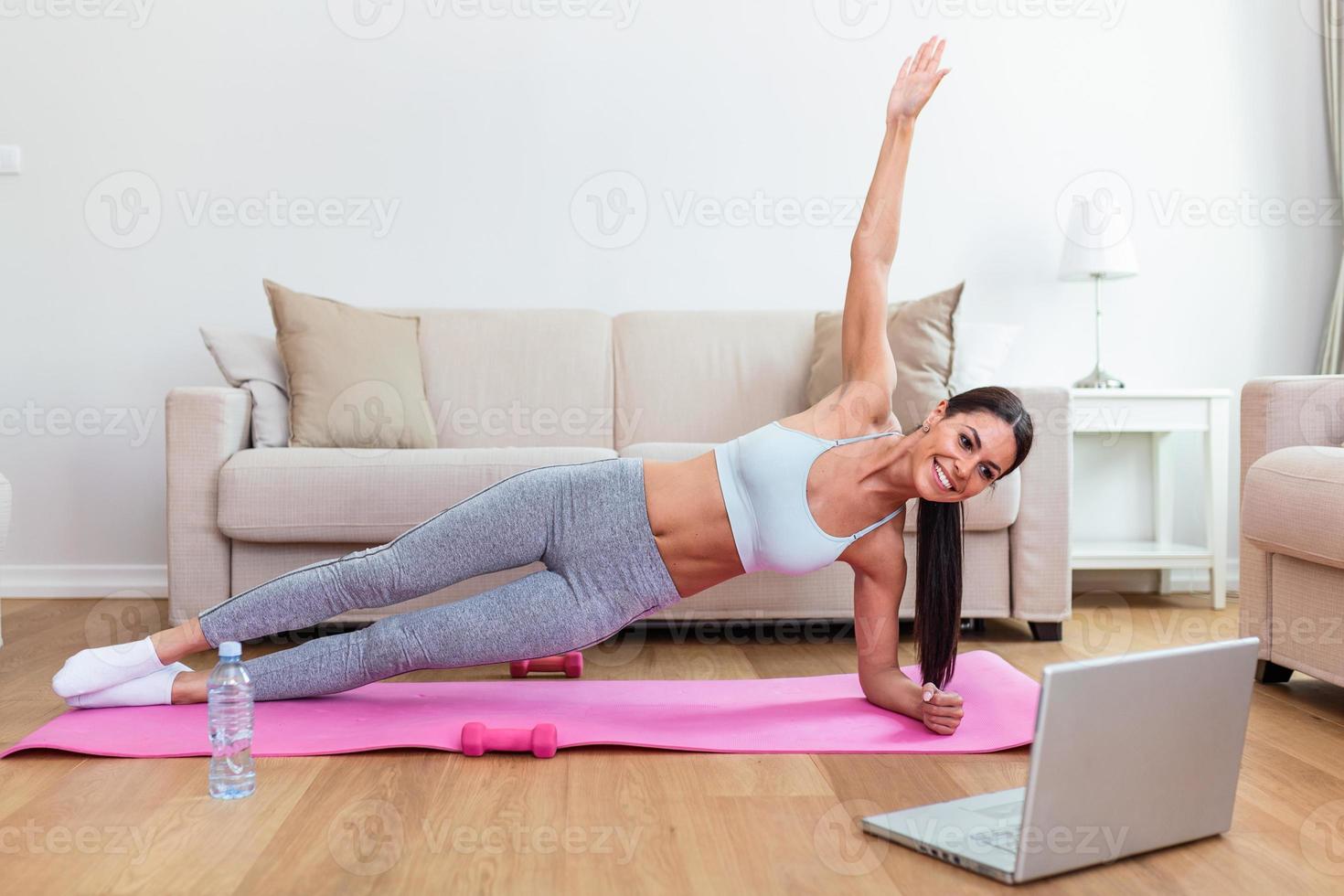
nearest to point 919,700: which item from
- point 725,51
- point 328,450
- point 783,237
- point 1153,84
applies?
point 328,450

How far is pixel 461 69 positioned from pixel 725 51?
0.90m

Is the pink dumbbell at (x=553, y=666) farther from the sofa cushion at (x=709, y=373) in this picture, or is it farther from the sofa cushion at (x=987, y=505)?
the sofa cushion at (x=709, y=373)

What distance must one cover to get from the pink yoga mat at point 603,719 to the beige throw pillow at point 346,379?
0.90 metres

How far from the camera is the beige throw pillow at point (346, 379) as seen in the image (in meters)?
2.99

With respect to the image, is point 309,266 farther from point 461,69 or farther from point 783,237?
point 783,237

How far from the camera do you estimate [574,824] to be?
1.51 meters

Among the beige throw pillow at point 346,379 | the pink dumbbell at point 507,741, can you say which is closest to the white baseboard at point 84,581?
the beige throw pillow at point 346,379

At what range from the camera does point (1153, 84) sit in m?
3.88

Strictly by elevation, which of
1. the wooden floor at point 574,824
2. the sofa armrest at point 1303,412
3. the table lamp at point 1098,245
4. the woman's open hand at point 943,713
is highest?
the table lamp at point 1098,245

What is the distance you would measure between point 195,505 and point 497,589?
1137 millimetres

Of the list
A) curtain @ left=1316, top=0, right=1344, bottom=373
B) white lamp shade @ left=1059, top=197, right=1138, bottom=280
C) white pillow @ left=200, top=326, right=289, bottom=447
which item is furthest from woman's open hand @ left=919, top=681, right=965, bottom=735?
curtain @ left=1316, top=0, right=1344, bottom=373

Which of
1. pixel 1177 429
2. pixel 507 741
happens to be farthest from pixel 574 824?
pixel 1177 429

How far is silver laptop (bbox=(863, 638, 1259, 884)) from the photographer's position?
1240 millimetres

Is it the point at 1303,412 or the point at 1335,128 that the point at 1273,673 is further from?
the point at 1335,128
